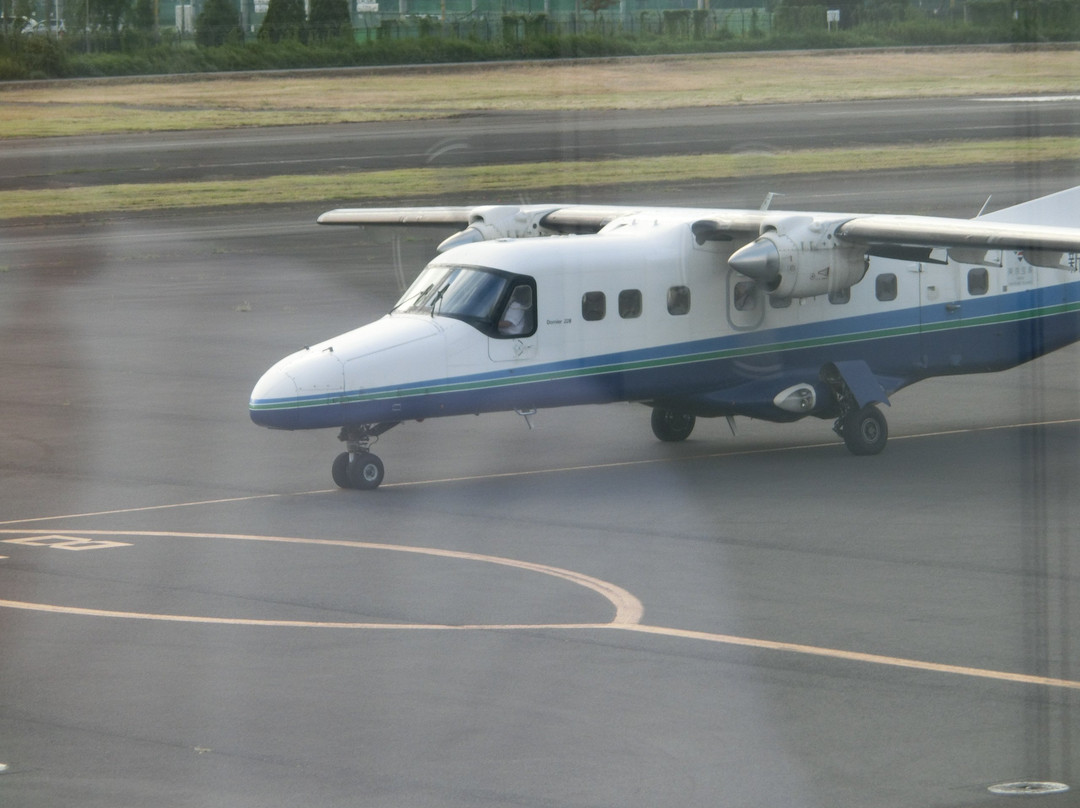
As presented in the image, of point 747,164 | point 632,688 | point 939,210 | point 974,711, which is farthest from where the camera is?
point 747,164

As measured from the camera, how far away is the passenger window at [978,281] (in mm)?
21422

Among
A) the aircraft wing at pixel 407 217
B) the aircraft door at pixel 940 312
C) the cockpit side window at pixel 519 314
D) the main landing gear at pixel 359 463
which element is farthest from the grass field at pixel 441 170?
the main landing gear at pixel 359 463

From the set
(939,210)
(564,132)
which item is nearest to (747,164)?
(564,132)

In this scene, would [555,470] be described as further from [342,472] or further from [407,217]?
[407,217]

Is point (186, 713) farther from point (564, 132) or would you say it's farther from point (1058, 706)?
point (564, 132)

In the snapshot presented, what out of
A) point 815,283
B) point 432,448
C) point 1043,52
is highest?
point 1043,52

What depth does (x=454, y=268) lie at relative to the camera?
19484mm

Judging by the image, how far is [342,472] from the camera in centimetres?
1888

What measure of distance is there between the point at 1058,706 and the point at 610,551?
5.73m

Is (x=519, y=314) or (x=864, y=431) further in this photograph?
(x=864, y=431)

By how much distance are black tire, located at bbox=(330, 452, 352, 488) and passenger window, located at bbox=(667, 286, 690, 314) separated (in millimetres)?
4297

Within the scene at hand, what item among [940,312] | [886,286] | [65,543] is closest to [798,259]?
[886,286]

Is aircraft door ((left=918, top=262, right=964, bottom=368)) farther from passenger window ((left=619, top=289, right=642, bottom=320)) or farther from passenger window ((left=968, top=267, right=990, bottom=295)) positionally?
passenger window ((left=619, top=289, right=642, bottom=320))

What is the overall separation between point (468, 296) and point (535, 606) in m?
5.89
